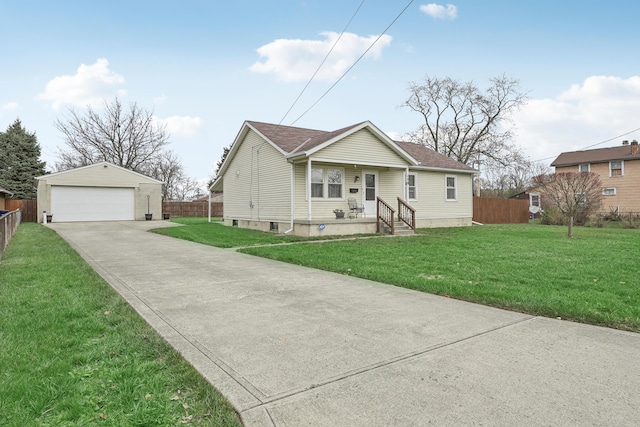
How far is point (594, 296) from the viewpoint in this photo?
4.85m

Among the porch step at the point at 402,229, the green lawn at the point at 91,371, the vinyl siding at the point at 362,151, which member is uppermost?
the vinyl siding at the point at 362,151

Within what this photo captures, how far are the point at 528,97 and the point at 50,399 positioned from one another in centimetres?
3883

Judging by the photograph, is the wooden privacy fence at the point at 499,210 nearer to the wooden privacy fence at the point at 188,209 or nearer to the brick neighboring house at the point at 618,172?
the brick neighboring house at the point at 618,172

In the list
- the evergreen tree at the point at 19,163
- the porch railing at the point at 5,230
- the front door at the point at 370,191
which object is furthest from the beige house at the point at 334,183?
the evergreen tree at the point at 19,163

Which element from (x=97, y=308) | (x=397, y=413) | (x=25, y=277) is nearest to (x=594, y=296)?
(x=397, y=413)

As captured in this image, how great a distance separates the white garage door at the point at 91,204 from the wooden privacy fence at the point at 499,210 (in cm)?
2352

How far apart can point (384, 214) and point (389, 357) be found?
508 inches

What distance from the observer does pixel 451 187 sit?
19516 mm

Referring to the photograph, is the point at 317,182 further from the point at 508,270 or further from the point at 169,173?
the point at 169,173

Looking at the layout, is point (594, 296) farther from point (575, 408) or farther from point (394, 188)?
point (394, 188)

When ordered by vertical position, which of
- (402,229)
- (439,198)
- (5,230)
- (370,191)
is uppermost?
(370,191)

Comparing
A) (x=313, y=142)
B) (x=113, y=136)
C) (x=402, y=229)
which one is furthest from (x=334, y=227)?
(x=113, y=136)

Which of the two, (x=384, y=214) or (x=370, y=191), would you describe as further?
(x=370, y=191)

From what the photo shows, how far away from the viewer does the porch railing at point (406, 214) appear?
49.3ft
